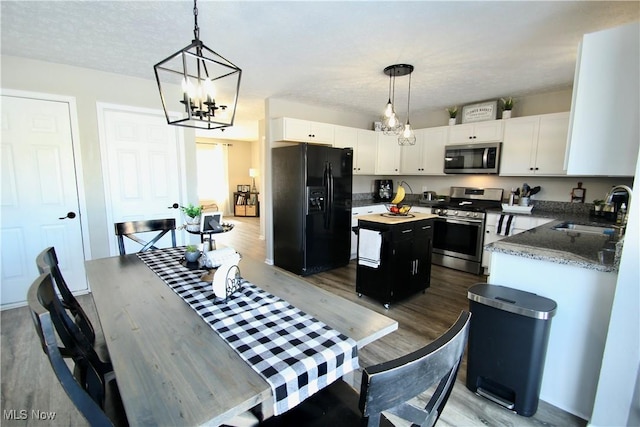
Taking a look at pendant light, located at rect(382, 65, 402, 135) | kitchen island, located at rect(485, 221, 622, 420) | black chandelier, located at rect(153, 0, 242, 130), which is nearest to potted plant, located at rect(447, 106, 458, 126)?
pendant light, located at rect(382, 65, 402, 135)

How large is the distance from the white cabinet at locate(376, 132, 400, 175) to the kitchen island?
11.7 ft

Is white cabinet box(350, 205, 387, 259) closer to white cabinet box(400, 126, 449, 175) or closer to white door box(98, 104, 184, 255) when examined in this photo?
white cabinet box(400, 126, 449, 175)

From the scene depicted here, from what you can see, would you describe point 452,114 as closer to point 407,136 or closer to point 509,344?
point 407,136

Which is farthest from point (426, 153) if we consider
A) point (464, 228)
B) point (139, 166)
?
point (139, 166)

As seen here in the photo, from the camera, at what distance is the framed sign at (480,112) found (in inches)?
163

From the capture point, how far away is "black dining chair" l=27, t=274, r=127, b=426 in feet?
2.54

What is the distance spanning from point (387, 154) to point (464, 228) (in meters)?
1.93

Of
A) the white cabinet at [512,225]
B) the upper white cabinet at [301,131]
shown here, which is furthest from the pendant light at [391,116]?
the white cabinet at [512,225]

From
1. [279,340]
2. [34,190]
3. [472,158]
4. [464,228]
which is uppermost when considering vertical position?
[472,158]

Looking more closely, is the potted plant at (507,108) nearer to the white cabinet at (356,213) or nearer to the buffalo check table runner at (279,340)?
the white cabinet at (356,213)

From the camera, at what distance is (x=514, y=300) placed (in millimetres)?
1658

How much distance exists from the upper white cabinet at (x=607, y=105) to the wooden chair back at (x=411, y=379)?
154cm

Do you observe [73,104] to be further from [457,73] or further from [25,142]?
[457,73]

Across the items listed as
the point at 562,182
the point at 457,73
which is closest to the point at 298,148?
the point at 457,73
